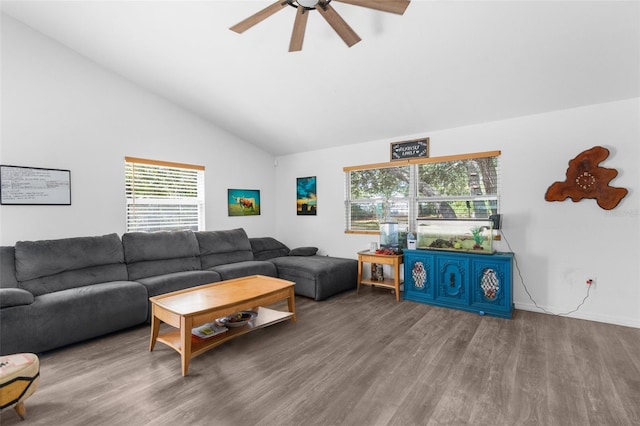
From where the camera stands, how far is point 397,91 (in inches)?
140

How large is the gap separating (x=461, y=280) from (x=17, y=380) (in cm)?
390

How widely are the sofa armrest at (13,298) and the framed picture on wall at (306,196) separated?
3.78 m

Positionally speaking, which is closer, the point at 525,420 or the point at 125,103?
the point at 525,420

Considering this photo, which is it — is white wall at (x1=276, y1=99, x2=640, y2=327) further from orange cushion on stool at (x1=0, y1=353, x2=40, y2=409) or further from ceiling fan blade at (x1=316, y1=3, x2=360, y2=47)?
orange cushion on stool at (x1=0, y1=353, x2=40, y2=409)

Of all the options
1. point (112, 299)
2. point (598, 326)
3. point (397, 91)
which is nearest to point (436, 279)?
point (598, 326)

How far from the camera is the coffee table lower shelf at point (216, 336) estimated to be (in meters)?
2.53

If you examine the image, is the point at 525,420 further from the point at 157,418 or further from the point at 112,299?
the point at 112,299

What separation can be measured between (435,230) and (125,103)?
4.30 meters

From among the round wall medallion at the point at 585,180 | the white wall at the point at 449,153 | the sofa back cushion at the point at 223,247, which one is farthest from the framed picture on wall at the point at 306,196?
the round wall medallion at the point at 585,180

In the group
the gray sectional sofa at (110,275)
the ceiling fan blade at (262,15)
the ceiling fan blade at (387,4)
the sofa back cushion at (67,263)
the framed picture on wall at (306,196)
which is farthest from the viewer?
the framed picture on wall at (306,196)

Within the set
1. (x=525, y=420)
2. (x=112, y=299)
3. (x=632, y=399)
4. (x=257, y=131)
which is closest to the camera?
(x=525, y=420)

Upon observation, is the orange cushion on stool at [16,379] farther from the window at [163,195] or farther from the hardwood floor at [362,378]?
the window at [163,195]

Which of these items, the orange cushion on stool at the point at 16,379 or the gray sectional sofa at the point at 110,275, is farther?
the gray sectional sofa at the point at 110,275

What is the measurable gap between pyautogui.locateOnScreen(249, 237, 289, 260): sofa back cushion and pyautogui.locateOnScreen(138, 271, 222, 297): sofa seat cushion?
1257mm
